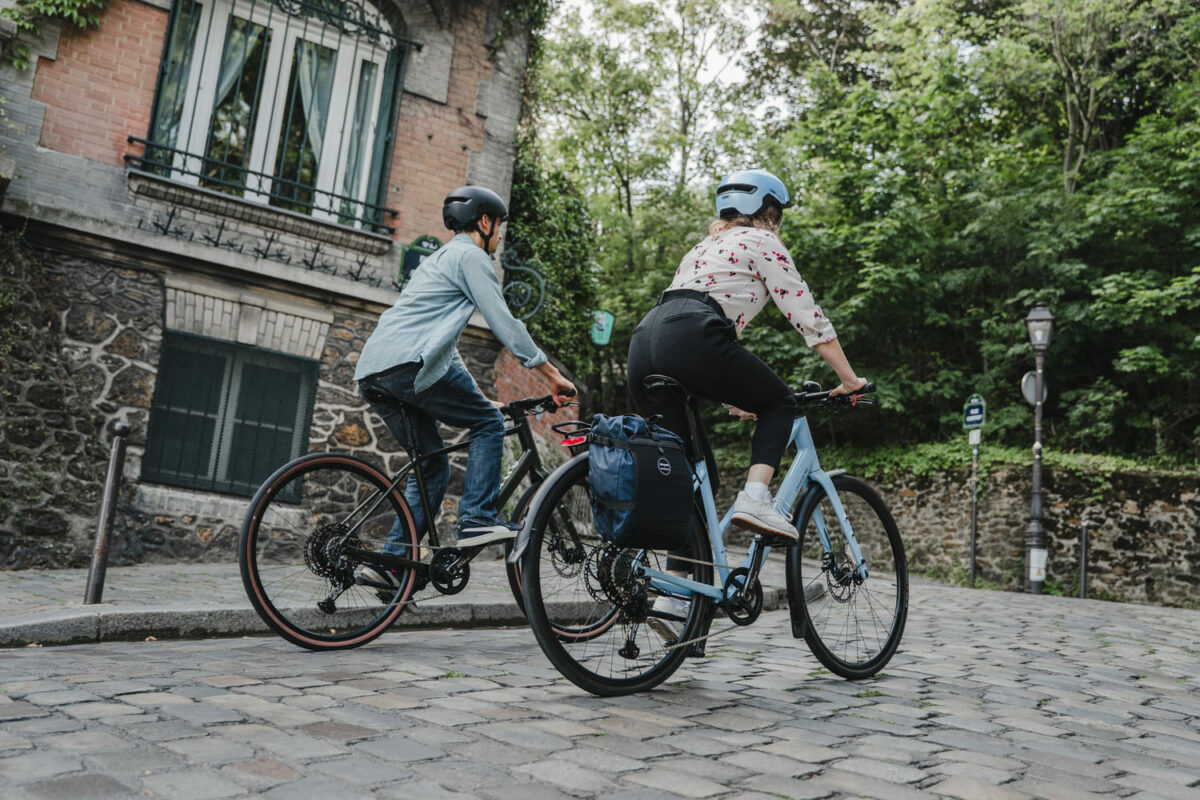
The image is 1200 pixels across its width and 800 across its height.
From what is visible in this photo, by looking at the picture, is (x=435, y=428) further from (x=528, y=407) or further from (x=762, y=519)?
(x=762, y=519)

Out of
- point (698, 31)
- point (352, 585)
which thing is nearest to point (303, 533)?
point (352, 585)

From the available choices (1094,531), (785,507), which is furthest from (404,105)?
(1094,531)

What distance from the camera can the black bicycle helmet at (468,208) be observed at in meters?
4.89

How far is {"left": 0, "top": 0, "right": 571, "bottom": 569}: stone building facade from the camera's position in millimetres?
7848

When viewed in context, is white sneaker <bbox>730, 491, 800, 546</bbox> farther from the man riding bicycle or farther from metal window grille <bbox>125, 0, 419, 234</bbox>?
metal window grille <bbox>125, 0, 419, 234</bbox>

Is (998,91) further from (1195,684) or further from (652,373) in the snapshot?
(652,373)

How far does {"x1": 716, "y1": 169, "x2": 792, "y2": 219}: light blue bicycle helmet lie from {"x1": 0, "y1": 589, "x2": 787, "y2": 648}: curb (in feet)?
8.31

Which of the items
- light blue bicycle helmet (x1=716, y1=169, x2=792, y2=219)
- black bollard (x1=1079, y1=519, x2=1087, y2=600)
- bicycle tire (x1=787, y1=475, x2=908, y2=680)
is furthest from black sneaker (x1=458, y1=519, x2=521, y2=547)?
black bollard (x1=1079, y1=519, x2=1087, y2=600)

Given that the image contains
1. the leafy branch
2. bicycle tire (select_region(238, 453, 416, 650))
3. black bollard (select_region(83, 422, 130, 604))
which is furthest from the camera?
the leafy branch

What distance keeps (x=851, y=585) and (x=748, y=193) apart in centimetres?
178

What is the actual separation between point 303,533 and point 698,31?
27.5 m

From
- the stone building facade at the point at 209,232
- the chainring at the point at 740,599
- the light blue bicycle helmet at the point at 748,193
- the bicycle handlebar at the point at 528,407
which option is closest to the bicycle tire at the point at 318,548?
the bicycle handlebar at the point at 528,407

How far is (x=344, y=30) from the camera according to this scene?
31.6ft

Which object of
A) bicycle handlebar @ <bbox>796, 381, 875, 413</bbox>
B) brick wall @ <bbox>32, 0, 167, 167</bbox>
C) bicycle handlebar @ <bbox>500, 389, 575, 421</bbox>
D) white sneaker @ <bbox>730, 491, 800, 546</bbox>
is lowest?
white sneaker @ <bbox>730, 491, 800, 546</bbox>
